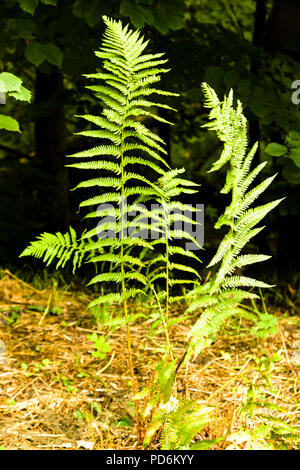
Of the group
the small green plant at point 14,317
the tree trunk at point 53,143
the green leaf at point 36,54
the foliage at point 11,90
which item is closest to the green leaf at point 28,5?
the green leaf at point 36,54

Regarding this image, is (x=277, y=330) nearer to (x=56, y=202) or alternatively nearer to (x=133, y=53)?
(x=133, y=53)

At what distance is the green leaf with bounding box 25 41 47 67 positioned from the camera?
109 inches

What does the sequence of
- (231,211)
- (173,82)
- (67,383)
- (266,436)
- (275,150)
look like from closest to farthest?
1. (231,211)
2. (266,436)
3. (67,383)
4. (275,150)
5. (173,82)

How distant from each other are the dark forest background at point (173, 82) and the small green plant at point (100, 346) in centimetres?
110

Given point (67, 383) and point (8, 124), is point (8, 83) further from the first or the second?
point (67, 383)

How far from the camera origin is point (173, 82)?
338 centimetres

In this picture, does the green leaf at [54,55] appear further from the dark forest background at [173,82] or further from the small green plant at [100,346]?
the small green plant at [100,346]

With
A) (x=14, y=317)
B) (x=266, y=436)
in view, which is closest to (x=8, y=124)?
(x=14, y=317)

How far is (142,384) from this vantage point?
7.28 ft

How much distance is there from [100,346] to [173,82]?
1.91 metres

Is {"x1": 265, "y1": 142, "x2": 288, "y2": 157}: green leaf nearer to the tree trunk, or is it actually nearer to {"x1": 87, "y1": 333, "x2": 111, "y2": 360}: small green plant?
{"x1": 87, "y1": 333, "x2": 111, "y2": 360}: small green plant

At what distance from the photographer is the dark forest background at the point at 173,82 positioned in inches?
105
